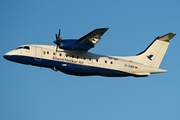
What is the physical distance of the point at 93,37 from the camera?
95.3ft

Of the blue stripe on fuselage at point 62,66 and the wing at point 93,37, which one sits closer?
the wing at point 93,37

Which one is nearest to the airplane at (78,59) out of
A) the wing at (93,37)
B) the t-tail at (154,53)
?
the wing at (93,37)

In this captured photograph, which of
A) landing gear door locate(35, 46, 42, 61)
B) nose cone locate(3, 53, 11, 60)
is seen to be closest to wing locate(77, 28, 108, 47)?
landing gear door locate(35, 46, 42, 61)

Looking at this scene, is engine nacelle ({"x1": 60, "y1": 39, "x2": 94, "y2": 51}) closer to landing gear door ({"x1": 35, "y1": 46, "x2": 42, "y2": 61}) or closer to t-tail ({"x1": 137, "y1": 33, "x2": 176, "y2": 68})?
landing gear door ({"x1": 35, "y1": 46, "x2": 42, "y2": 61})

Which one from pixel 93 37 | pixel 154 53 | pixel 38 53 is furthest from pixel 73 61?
pixel 154 53

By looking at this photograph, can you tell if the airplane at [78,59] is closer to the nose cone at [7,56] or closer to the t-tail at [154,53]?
the nose cone at [7,56]

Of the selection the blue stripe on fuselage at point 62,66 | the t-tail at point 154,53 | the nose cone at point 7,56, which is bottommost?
the blue stripe on fuselage at point 62,66

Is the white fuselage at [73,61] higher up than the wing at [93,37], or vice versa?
the wing at [93,37]

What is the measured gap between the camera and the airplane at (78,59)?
2923cm

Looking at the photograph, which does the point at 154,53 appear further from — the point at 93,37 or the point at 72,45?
the point at 72,45

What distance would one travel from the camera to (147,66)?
31.6 metres

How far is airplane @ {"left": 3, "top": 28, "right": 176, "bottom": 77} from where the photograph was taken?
95.9 ft

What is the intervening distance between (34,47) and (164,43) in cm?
1245

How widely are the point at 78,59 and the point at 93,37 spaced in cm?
244
